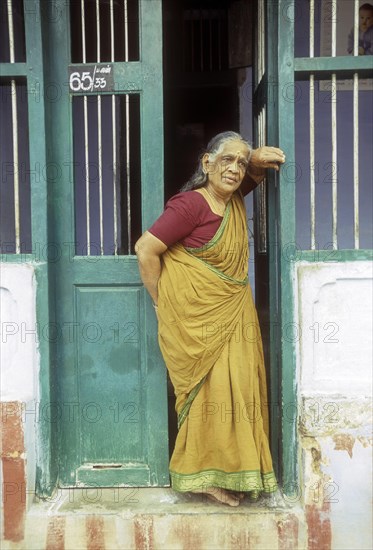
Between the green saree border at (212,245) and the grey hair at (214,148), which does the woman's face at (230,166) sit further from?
the green saree border at (212,245)

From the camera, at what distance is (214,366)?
9.16 ft

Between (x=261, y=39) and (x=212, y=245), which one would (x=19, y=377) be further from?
(x=261, y=39)

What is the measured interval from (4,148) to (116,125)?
100cm

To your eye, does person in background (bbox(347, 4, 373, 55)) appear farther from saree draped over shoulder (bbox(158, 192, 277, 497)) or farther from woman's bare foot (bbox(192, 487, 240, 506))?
woman's bare foot (bbox(192, 487, 240, 506))

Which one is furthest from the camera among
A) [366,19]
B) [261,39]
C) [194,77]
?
[194,77]

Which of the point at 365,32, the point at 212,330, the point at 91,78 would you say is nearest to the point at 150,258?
the point at 212,330

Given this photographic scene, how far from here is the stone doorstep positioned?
280 centimetres

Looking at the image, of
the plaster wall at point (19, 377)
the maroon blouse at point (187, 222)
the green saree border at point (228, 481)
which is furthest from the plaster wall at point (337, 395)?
the plaster wall at point (19, 377)

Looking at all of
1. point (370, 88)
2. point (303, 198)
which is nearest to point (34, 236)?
point (303, 198)

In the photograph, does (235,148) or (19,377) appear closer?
(235,148)

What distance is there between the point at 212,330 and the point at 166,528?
3.38ft

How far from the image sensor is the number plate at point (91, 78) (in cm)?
297

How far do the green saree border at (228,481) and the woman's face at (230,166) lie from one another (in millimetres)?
1429

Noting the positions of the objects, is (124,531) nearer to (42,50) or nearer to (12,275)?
(12,275)
